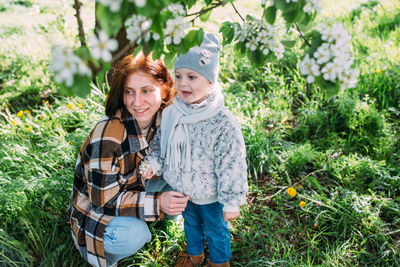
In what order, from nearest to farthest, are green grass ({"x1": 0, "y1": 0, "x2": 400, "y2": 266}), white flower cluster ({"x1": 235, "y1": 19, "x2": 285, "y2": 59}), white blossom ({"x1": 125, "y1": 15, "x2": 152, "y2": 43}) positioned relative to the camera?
white blossom ({"x1": 125, "y1": 15, "x2": 152, "y2": 43}) < white flower cluster ({"x1": 235, "y1": 19, "x2": 285, "y2": 59}) < green grass ({"x1": 0, "y1": 0, "x2": 400, "y2": 266})

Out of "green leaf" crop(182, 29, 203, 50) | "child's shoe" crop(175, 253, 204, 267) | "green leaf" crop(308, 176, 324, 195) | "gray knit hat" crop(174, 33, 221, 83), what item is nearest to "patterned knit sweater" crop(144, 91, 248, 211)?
"gray knit hat" crop(174, 33, 221, 83)

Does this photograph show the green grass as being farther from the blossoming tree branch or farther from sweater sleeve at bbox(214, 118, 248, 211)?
the blossoming tree branch

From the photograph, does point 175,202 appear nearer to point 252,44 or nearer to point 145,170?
point 145,170

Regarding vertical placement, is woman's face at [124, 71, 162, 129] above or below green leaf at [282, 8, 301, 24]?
below

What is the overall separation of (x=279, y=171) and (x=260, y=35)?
1395 millimetres

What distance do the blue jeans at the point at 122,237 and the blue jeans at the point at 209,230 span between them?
0.25 m

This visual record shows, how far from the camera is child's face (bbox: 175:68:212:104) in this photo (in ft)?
4.54

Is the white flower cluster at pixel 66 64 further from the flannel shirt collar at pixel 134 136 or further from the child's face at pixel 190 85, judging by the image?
the flannel shirt collar at pixel 134 136

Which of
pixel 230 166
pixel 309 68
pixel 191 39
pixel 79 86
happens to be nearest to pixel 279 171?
pixel 230 166

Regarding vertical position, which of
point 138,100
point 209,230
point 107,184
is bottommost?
point 209,230

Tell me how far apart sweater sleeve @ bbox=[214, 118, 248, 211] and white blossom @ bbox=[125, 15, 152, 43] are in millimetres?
689

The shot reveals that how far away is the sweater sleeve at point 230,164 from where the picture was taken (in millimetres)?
1402

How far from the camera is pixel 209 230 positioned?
1654 millimetres

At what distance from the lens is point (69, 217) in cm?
174
